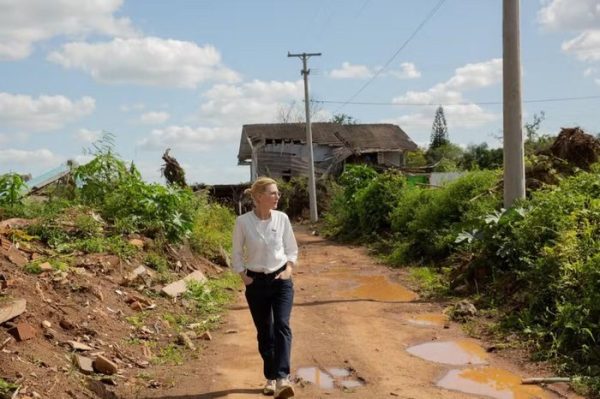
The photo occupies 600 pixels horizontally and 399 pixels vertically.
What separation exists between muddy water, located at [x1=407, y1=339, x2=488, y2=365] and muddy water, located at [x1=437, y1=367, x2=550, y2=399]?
1.05ft

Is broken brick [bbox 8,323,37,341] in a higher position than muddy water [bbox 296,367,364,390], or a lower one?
higher

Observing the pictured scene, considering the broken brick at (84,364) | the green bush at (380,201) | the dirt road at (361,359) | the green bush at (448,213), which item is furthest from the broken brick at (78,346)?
the green bush at (380,201)

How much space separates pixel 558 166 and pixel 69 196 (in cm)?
997

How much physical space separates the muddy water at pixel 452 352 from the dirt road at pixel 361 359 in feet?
0.03

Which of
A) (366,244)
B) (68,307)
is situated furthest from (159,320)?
(366,244)

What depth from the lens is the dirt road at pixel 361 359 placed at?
213 inches

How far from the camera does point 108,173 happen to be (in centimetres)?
1214

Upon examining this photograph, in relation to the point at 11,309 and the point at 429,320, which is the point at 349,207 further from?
the point at 11,309

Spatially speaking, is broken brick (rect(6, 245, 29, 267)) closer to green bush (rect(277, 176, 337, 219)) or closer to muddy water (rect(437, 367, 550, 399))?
muddy water (rect(437, 367, 550, 399))

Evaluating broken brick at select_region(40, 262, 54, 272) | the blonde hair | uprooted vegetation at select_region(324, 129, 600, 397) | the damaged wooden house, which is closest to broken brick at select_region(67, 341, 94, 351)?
broken brick at select_region(40, 262, 54, 272)

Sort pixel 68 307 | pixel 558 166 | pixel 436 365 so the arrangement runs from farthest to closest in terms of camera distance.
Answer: pixel 558 166 → pixel 68 307 → pixel 436 365

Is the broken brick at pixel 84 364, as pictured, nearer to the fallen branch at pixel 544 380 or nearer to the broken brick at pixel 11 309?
the broken brick at pixel 11 309

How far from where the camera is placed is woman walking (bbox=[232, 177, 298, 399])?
5172mm

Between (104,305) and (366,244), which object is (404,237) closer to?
(366,244)
